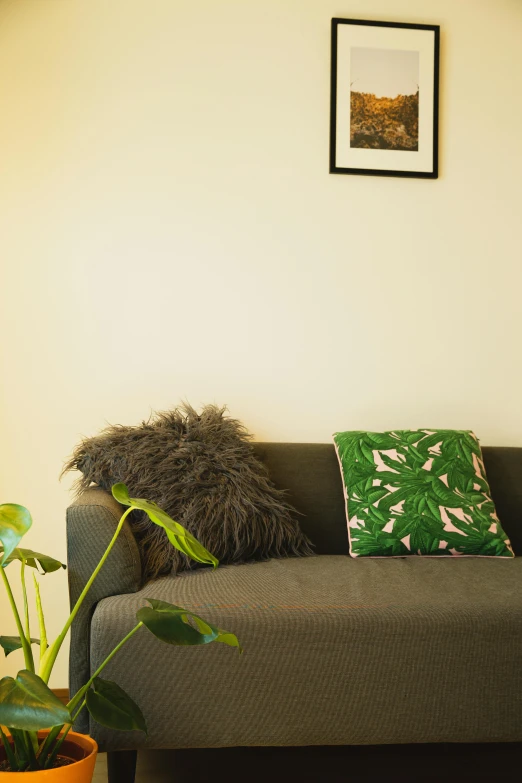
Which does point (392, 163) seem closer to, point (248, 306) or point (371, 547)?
point (248, 306)

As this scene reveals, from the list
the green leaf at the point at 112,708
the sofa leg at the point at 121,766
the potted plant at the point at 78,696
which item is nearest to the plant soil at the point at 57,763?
the potted plant at the point at 78,696

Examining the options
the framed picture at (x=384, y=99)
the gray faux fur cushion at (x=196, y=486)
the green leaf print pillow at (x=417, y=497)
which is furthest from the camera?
the framed picture at (x=384, y=99)

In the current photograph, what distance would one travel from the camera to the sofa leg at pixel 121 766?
1.75m

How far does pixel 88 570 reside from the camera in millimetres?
1837

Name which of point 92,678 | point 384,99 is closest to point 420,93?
point 384,99

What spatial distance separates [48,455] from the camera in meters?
2.71

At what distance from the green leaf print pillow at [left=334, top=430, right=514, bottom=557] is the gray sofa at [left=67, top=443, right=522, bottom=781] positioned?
42 cm

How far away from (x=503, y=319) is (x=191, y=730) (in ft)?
6.36

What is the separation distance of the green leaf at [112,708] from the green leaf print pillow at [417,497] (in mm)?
1036

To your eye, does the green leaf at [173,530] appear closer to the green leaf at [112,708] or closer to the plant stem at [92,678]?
the plant stem at [92,678]

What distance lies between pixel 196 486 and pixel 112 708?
0.82m

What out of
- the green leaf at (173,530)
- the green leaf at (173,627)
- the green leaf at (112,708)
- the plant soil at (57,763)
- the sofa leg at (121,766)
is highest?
the green leaf at (173,530)

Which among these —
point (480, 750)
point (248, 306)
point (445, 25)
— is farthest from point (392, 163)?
point (480, 750)

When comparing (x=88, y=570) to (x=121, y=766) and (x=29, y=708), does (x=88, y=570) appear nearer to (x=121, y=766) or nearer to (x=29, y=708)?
(x=121, y=766)
